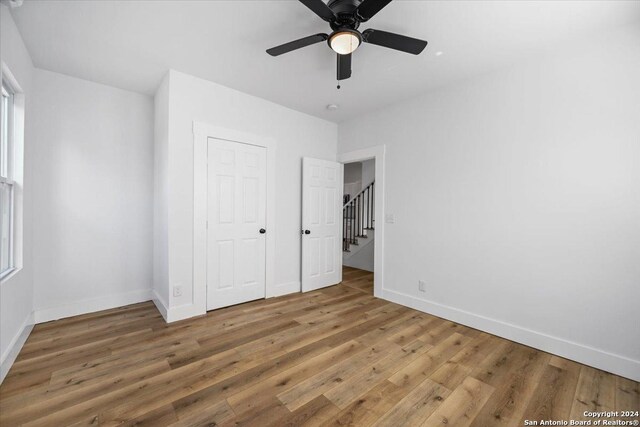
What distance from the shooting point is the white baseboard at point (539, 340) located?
2139mm

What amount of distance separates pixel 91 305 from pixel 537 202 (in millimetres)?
5044

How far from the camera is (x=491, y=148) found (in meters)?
2.89

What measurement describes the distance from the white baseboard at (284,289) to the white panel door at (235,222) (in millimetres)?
152

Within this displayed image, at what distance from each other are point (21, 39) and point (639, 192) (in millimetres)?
5347

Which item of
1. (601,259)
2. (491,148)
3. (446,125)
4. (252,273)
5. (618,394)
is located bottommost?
(618,394)

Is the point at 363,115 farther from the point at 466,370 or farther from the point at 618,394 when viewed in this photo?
the point at 618,394

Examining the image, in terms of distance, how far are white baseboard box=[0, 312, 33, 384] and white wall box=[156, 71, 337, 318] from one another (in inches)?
46.9

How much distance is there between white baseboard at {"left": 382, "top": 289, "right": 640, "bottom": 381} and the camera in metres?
2.14

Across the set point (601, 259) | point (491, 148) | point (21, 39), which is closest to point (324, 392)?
point (601, 259)

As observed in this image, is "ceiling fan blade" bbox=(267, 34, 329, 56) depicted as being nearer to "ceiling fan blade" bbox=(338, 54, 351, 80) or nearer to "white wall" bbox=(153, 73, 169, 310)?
"ceiling fan blade" bbox=(338, 54, 351, 80)

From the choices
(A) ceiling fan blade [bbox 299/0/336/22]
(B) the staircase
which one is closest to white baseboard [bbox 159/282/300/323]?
(A) ceiling fan blade [bbox 299/0/336/22]

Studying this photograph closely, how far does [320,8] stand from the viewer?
65.7 inches

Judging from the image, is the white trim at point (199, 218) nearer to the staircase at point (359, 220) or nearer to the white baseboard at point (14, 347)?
the white baseboard at point (14, 347)

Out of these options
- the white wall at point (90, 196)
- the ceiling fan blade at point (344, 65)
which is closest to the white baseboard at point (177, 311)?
the white wall at point (90, 196)
